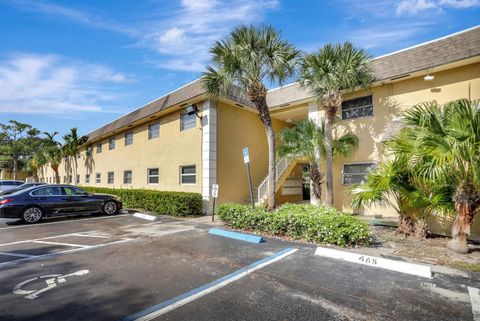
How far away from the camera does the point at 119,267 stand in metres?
5.12

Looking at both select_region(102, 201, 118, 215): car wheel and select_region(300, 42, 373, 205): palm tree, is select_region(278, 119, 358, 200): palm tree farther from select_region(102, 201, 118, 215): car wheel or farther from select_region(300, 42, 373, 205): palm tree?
select_region(102, 201, 118, 215): car wheel

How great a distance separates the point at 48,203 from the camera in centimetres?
1072

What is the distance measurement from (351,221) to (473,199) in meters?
2.61

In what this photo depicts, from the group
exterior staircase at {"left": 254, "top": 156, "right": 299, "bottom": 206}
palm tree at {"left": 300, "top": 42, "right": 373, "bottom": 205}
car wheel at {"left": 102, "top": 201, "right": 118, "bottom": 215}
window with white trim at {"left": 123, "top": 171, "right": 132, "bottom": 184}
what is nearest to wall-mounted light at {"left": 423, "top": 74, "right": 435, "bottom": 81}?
palm tree at {"left": 300, "top": 42, "right": 373, "bottom": 205}

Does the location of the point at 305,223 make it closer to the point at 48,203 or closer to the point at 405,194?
the point at 405,194

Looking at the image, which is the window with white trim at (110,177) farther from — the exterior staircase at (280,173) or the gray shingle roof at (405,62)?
the exterior staircase at (280,173)

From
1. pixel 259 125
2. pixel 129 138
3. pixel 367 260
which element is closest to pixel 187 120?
pixel 259 125

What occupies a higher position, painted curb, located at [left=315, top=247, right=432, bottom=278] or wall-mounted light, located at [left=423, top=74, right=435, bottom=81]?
wall-mounted light, located at [left=423, top=74, right=435, bottom=81]

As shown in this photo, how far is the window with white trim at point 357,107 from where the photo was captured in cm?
1138

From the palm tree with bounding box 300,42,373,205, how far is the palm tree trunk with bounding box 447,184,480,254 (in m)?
4.60

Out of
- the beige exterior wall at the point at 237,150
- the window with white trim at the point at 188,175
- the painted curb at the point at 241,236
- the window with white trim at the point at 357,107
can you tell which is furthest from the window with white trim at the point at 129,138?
the window with white trim at the point at 357,107

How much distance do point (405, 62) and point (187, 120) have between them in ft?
33.2

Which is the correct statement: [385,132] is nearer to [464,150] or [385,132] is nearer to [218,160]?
[464,150]

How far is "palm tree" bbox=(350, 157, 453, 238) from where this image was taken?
→ 7.01 metres
